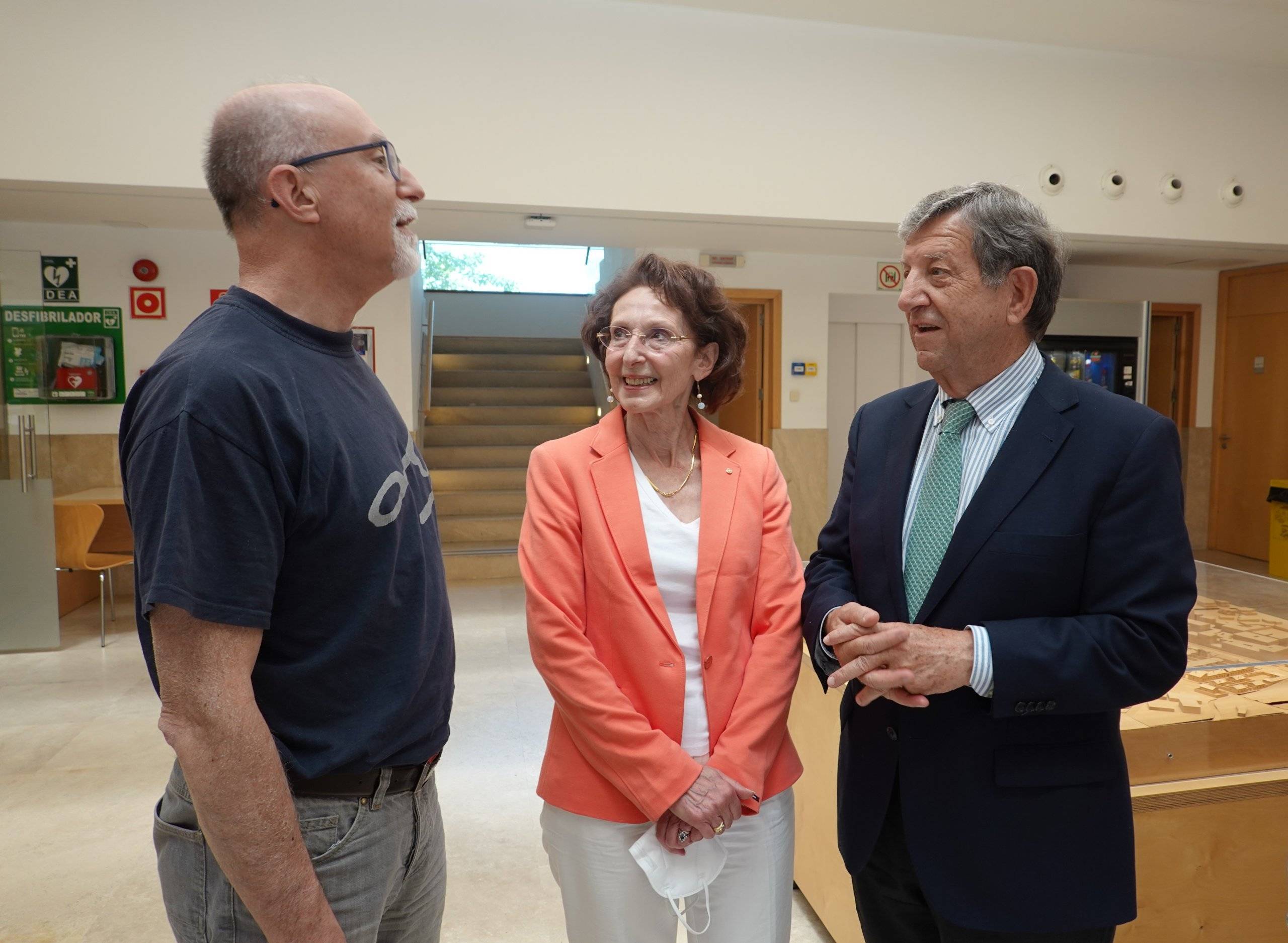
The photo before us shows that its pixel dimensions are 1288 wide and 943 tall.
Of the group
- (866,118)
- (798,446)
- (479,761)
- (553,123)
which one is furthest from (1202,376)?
(479,761)

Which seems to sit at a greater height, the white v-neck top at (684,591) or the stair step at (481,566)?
the white v-neck top at (684,591)

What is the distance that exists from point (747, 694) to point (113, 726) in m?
4.16

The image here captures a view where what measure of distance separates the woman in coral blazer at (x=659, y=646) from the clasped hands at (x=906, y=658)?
29 cm

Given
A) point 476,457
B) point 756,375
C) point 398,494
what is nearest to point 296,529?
point 398,494

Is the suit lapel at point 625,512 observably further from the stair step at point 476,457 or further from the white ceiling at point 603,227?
the stair step at point 476,457

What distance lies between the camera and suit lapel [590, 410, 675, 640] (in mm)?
1675

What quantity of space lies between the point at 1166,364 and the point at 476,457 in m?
7.70

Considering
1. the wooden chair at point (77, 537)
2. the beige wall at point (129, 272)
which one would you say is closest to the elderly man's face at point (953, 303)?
the wooden chair at point (77, 537)

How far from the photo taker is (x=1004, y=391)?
5.10 ft

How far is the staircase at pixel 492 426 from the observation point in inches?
339

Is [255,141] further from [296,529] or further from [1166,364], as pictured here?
[1166,364]

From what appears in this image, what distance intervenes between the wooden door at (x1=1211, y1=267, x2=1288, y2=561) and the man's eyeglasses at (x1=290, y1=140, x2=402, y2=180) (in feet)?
32.5

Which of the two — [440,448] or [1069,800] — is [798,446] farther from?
[1069,800]

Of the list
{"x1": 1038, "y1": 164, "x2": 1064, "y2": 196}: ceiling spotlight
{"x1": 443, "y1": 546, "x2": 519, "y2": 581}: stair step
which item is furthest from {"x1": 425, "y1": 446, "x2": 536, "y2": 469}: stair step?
{"x1": 1038, "y1": 164, "x2": 1064, "y2": 196}: ceiling spotlight
